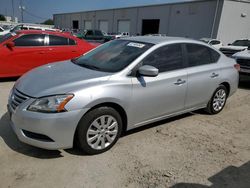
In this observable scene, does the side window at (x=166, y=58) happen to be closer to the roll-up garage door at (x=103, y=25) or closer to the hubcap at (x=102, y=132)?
the hubcap at (x=102, y=132)

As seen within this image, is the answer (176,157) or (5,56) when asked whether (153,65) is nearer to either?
(176,157)

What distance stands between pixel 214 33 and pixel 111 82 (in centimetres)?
2742

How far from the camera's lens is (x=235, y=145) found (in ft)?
13.1

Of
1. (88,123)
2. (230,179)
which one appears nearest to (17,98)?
(88,123)

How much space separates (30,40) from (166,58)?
15.2ft

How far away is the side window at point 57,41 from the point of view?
7.37 metres

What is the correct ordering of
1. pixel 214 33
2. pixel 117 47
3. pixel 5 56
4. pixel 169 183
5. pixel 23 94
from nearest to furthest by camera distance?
pixel 169 183 → pixel 23 94 → pixel 117 47 → pixel 5 56 → pixel 214 33

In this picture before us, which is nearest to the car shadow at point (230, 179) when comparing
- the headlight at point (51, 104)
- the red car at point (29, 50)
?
the headlight at point (51, 104)

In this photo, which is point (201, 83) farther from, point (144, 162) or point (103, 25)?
point (103, 25)

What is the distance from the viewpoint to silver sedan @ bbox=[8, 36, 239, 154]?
2996 millimetres

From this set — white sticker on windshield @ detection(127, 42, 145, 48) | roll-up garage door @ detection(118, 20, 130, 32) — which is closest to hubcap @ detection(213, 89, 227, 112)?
white sticker on windshield @ detection(127, 42, 145, 48)

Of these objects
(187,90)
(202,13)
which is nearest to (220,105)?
(187,90)

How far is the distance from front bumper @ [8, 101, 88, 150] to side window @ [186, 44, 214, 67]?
7.61ft

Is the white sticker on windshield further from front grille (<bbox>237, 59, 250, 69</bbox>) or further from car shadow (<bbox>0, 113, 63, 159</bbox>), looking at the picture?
front grille (<bbox>237, 59, 250, 69</bbox>)
